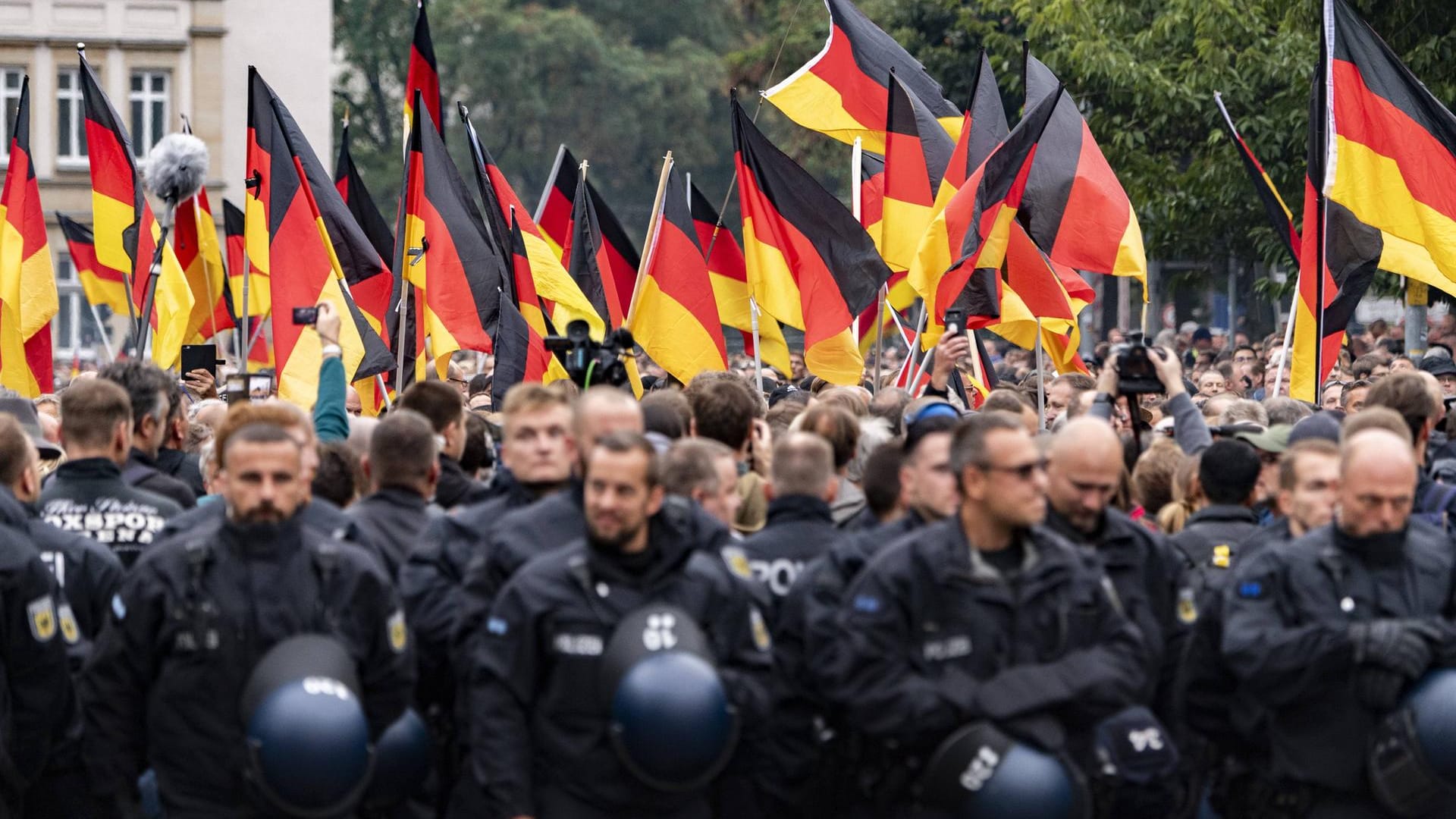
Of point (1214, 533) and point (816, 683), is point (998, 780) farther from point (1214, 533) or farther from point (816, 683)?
point (1214, 533)

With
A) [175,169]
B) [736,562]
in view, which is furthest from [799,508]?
[175,169]

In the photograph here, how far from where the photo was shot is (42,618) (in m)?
6.90

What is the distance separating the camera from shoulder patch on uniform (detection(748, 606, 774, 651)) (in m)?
6.38

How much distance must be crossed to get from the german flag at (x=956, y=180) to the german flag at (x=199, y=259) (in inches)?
203

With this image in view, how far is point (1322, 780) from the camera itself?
659cm

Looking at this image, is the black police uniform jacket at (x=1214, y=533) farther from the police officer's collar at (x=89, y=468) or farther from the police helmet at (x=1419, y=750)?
the police officer's collar at (x=89, y=468)

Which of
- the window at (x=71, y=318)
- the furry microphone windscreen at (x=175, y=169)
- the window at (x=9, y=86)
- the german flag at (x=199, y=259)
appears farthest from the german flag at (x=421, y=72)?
the window at (x=9, y=86)

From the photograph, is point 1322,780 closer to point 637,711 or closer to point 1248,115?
point 637,711

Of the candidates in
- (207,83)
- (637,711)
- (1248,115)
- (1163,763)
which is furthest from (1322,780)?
(207,83)

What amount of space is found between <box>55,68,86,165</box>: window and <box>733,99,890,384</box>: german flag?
1408 inches

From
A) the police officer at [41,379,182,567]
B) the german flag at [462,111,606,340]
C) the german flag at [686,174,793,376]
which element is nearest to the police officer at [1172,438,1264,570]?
the police officer at [41,379,182,567]

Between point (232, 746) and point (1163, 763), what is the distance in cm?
273

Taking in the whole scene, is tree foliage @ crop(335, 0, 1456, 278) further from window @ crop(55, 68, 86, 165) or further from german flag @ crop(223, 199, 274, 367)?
window @ crop(55, 68, 86, 165)

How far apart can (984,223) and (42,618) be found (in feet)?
21.7
